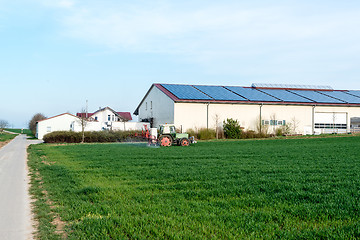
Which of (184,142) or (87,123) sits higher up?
(87,123)

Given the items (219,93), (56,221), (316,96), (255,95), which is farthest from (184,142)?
(316,96)

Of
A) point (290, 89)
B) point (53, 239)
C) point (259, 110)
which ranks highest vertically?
point (290, 89)

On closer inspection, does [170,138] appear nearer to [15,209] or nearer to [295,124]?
[15,209]

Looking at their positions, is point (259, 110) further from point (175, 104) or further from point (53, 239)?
point (53, 239)

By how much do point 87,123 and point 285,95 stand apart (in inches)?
1103

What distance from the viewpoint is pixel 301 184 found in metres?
8.33

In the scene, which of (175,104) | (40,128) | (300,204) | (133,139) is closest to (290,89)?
(175,104)

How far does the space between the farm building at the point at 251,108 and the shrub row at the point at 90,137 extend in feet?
17.5

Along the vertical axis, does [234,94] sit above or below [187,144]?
above

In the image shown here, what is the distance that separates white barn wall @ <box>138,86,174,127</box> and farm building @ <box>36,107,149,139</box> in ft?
7.95

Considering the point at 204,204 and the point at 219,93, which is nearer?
the point at 204,204

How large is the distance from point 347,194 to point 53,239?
233 inches

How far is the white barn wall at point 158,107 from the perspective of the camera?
1485 inches

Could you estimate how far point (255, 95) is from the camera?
41.9 m
